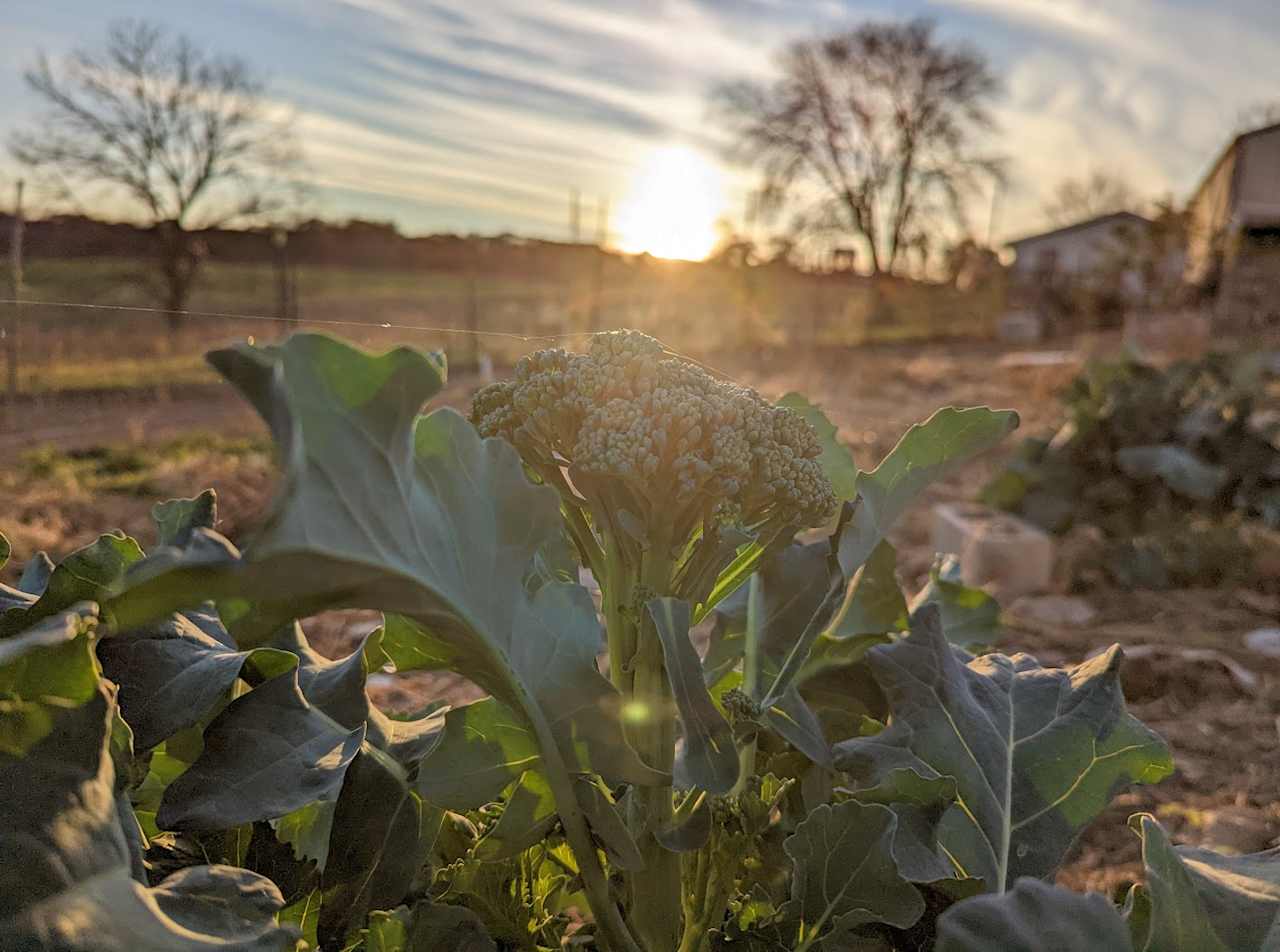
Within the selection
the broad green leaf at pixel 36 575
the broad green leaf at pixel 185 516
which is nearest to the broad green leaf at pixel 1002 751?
the broad green leaf at pixel 185 516

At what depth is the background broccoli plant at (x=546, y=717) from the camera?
79cm

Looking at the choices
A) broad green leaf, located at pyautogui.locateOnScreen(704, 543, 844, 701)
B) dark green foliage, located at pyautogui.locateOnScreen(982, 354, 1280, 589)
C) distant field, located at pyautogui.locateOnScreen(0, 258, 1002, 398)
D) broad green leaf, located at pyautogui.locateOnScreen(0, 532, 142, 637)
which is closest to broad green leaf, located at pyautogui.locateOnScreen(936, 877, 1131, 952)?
broad green leaf, located at pyautogui.locateOnScreen(704, 543, 844, 701)

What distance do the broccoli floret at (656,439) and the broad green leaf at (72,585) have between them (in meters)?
0.40

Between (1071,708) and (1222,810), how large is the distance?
1.77 meters

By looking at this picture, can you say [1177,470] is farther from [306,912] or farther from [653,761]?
[306,912]

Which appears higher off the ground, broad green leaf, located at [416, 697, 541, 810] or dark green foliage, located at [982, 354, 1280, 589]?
broad green leaf, located at [416, 697, 541, 810]

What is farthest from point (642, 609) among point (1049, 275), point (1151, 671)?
point (1049, 275)

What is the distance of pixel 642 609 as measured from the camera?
1.10 metres

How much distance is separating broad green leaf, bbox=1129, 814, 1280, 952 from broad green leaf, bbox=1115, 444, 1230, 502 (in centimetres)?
563

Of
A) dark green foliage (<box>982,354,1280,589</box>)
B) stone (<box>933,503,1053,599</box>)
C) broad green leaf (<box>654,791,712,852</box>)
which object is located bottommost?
stone (<box>933,503,1053,599</box>)

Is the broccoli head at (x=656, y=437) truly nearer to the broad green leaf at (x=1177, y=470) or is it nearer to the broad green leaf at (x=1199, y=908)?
the broad green leaf at (x=1199, y=908)

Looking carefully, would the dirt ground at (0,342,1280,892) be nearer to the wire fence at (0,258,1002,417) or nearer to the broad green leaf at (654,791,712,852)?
the broad green leaf at (654,791,712,852)

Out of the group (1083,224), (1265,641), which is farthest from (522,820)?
(1083,224)

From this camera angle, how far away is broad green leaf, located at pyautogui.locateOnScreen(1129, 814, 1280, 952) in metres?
0.95
